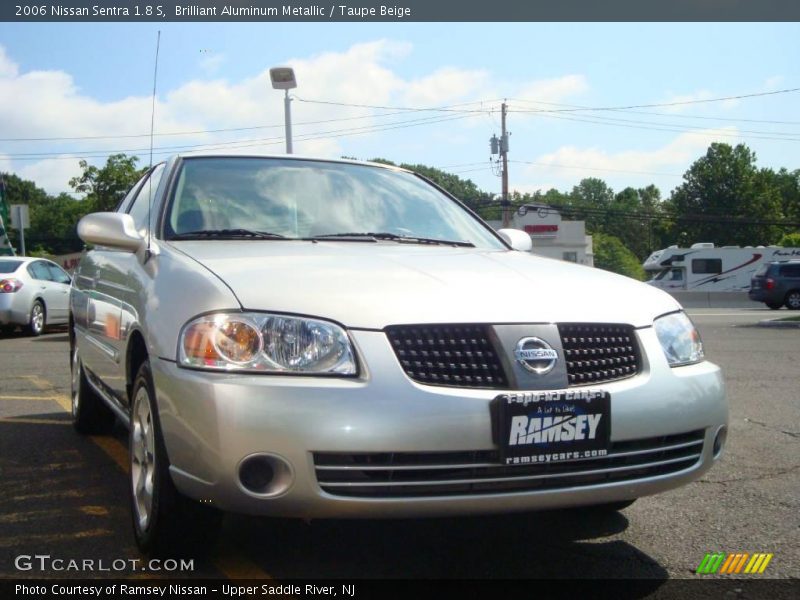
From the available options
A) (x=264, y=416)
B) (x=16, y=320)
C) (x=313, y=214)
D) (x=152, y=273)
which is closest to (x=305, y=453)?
(x=264, y=416)

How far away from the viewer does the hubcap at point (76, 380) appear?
5.83 m

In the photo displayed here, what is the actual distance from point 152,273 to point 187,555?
3.59 ft

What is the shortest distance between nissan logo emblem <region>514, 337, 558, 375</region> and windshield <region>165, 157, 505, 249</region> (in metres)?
1.40

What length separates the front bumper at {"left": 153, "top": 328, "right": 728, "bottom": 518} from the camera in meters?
2.72

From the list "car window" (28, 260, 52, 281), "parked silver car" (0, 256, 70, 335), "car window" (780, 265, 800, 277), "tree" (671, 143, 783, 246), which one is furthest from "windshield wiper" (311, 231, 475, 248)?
"tree" (671, 143, 783, 246)

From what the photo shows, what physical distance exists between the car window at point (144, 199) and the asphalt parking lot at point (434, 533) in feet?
4.27

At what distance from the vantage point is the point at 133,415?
357 centimetres

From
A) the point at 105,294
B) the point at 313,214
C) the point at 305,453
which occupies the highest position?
the point at 313,214

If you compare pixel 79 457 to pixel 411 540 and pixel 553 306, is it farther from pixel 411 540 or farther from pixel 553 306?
pixel 553 306

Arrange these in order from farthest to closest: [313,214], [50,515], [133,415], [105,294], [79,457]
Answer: [79,457], [105,294], [313,214], [50,515], [133,415]

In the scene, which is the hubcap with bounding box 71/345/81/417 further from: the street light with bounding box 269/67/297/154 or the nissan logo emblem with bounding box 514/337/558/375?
the street light with bounding box 269/67/297/154

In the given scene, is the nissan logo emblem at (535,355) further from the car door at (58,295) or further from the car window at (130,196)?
the car door at (58,295)

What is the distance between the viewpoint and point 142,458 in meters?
3.49

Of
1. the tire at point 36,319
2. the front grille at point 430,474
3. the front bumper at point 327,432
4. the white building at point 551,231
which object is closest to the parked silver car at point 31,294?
the tire at point 36,319
